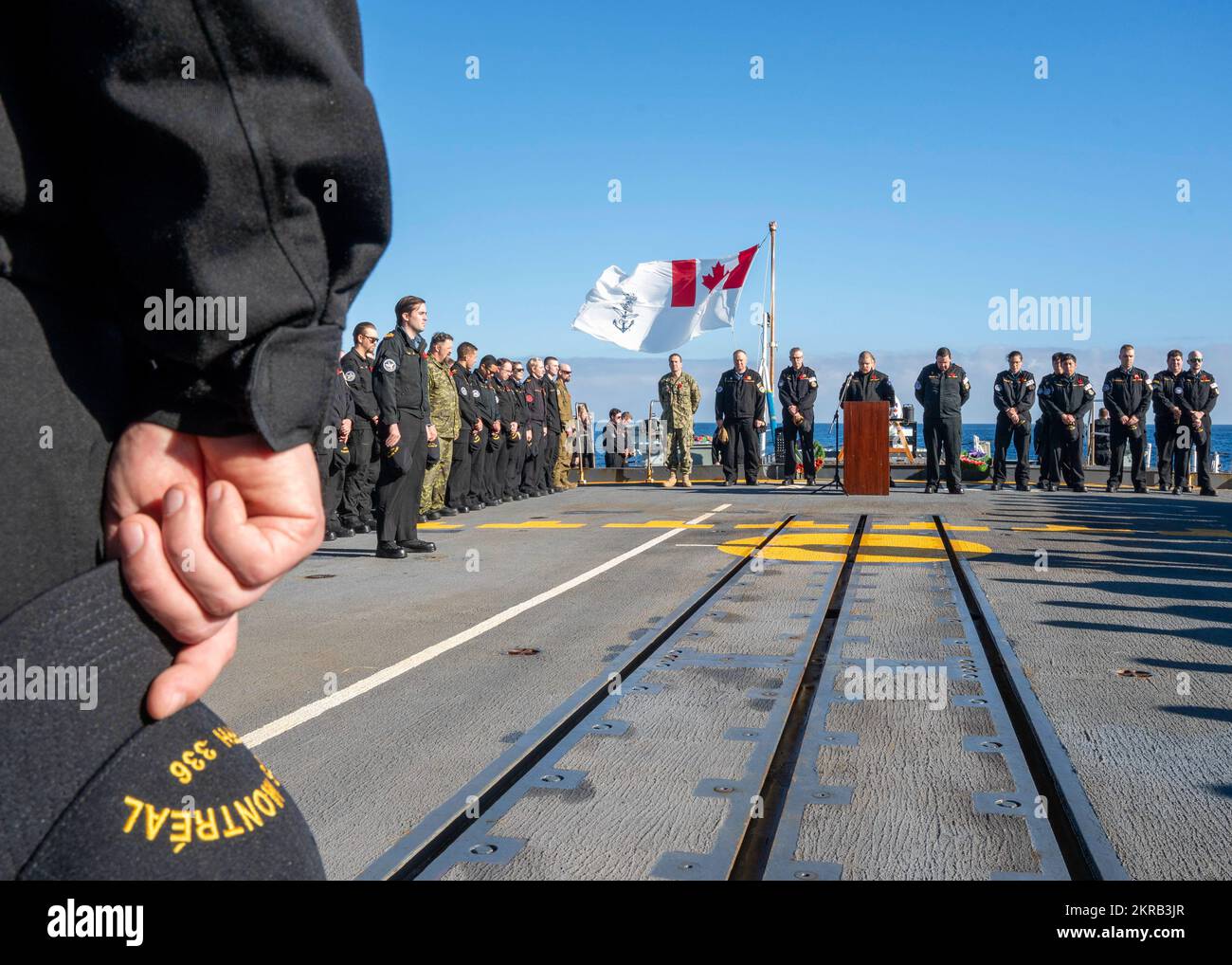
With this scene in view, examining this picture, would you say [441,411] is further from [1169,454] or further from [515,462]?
[1169,454]

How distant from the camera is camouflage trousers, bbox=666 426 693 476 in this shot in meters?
20.8

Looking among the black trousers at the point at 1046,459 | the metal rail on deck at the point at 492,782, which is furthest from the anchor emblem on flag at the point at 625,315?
the metal rail on deck at the point at 492,782

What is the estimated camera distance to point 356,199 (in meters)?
1.19

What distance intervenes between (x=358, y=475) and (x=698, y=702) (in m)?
9.45

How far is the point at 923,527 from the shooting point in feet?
38.9

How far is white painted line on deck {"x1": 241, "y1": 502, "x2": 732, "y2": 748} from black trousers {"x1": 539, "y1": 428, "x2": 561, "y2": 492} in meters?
10.7

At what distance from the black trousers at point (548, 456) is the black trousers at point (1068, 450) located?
8771 millimetres

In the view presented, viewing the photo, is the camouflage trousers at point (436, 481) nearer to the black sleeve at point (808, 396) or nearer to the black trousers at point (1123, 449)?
the black sleeve at point (808, 396)

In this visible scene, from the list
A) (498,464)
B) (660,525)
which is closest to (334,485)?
(660,525)

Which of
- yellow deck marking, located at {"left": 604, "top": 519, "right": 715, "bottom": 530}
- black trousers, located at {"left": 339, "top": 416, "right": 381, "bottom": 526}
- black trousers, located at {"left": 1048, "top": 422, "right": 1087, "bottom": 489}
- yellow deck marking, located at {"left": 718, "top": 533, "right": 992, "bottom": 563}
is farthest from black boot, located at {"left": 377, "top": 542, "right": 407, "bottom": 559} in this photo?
black trousers, located at {"left": 1048, "top": 422, "right": 1087, "bottom": 489}

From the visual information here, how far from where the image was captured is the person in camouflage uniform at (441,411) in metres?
13.2
